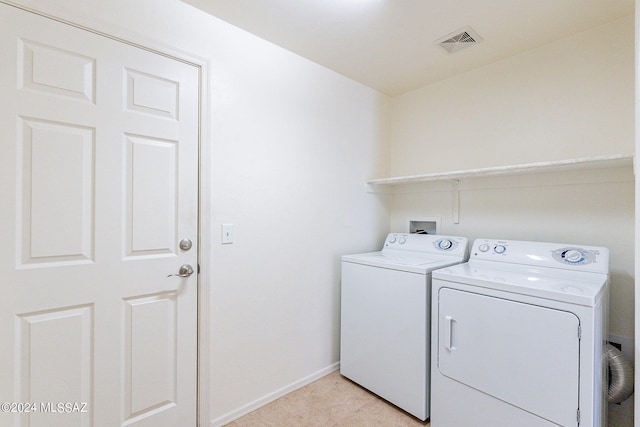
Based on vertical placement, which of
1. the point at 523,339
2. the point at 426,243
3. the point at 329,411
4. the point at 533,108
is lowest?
the point at 329,411

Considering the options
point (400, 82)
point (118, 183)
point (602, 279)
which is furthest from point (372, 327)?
point (400, 82)

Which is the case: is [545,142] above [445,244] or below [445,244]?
above

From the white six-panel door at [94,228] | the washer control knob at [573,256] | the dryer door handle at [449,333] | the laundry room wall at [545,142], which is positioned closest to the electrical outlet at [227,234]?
the white six-panel door at [94,228]

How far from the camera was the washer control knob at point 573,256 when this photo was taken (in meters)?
1.59

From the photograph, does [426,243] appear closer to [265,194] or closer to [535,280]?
[535,280]

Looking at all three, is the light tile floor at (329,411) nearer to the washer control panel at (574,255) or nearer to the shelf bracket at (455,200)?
the washer control panel at (574,255)

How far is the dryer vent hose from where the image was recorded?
146 centimetres

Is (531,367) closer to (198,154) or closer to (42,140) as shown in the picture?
(198,154)

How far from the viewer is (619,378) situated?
1.47 m

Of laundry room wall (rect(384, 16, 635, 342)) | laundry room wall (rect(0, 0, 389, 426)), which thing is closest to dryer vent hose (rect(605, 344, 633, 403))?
laundry room wall (rect(384, 16, 635, 342))

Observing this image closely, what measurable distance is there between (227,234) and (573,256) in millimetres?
1952

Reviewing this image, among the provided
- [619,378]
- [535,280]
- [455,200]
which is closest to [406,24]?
[455,200]

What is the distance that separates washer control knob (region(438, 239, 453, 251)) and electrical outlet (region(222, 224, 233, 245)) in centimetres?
152

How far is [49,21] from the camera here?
1246mm
